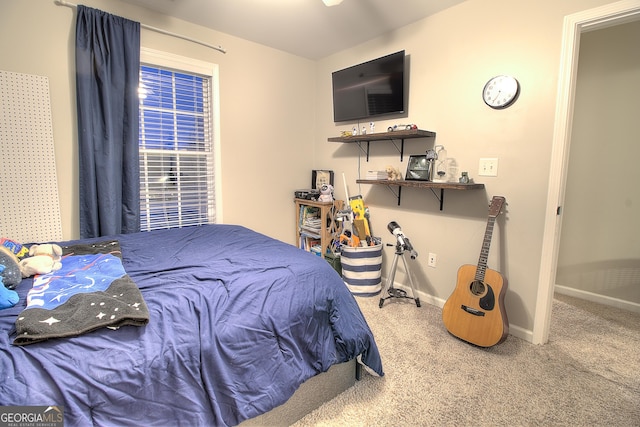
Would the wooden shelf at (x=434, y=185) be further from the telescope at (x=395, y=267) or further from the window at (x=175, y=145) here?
the window at (x=175, y=145)

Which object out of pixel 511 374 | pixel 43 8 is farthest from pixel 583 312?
pixel 43 8

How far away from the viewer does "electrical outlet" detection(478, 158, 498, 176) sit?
222 centimetres

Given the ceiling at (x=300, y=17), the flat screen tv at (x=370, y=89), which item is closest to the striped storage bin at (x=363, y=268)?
the flat screen tv at (x=370, y=89)

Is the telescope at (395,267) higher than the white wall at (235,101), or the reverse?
the white wall at (235,101)

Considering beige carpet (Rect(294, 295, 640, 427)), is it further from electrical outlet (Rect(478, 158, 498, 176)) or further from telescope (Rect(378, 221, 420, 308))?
electrical outlet (Rect(478, 158, 498, 176))

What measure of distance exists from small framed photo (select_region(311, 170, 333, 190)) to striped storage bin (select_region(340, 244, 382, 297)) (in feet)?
3.29

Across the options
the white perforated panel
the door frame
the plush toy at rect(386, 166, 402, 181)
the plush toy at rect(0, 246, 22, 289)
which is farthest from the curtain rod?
the door frame

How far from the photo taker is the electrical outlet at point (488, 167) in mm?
2225

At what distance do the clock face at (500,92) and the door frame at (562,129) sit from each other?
25 cm

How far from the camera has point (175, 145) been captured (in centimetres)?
275

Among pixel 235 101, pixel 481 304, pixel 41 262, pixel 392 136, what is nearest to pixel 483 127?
pixel 392 136

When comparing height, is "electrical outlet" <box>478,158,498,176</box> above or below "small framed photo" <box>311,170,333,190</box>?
above

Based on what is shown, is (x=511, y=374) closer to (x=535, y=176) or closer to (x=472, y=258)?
(x=472, y=258)

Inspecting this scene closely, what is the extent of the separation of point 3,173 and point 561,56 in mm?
3621
